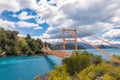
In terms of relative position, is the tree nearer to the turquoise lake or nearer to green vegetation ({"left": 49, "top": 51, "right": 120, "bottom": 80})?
green vegetation ({"left": 49, "top": 51, "right": 120, "bottom": 80})

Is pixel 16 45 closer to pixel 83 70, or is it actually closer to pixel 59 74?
pixel 59 74

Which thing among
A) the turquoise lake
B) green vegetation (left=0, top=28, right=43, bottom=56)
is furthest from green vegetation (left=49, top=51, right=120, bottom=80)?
green vegetation (left=0, top=28, right=43, bottom=56)

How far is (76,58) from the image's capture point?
22.9 m

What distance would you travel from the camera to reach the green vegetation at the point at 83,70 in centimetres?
1741

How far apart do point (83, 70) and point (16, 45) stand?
264 feet

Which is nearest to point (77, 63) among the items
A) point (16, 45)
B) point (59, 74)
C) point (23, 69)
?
point (59, 74)

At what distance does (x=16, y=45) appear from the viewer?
97.4 m

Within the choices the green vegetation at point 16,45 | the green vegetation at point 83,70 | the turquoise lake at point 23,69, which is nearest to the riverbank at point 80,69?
the green vegetation at point 83,70

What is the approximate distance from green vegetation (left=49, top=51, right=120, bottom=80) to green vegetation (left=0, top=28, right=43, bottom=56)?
230 ft

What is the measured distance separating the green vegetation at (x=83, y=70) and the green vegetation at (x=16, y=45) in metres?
70.0

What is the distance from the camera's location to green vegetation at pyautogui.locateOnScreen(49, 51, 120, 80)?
685 inches

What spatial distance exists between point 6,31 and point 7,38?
328cm

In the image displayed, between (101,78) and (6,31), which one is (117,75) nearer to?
(101,78)

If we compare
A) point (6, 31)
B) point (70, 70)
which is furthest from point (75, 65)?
point (6, 31)
